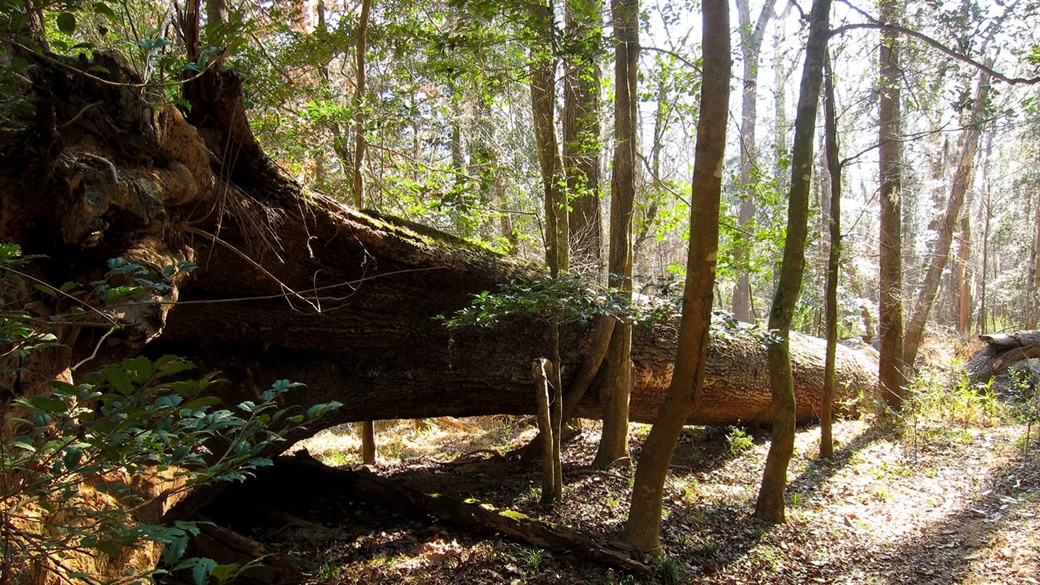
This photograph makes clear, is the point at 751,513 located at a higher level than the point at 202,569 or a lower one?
lower

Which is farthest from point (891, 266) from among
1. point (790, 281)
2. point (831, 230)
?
point (790, 281)

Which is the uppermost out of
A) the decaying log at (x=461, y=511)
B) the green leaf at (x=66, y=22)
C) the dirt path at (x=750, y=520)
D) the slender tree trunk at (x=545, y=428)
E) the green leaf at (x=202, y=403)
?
the green leaf at (x=66, y=22)

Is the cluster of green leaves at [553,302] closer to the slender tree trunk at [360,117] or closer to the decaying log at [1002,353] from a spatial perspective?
the slender tree trunk at [360,117]

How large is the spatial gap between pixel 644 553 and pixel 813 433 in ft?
16.4

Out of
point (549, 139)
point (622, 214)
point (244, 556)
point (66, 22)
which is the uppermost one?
point (549, 139)

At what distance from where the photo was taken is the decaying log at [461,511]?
4777 mm

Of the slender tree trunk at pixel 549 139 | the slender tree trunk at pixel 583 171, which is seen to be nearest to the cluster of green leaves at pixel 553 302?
the slender tree trunk at pixel 549 139

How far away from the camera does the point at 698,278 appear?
463 cm

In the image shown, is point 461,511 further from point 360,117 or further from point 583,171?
point 360,117

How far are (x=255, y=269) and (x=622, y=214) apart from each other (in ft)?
12.0

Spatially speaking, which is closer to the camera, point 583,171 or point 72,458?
point 72,458

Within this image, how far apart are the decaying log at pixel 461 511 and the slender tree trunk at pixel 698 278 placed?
34cm

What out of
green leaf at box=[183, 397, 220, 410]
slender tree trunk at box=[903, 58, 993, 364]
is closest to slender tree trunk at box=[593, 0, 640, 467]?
green leaf at box=[183, 397, 220, 410]

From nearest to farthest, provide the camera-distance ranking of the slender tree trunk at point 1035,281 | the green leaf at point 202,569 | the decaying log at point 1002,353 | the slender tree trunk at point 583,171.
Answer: the green leaf at point 202,569
the slender tree trunk at point 583,171
the decaying log at point 1002,353
the slender tree trunk at point 1035,281
